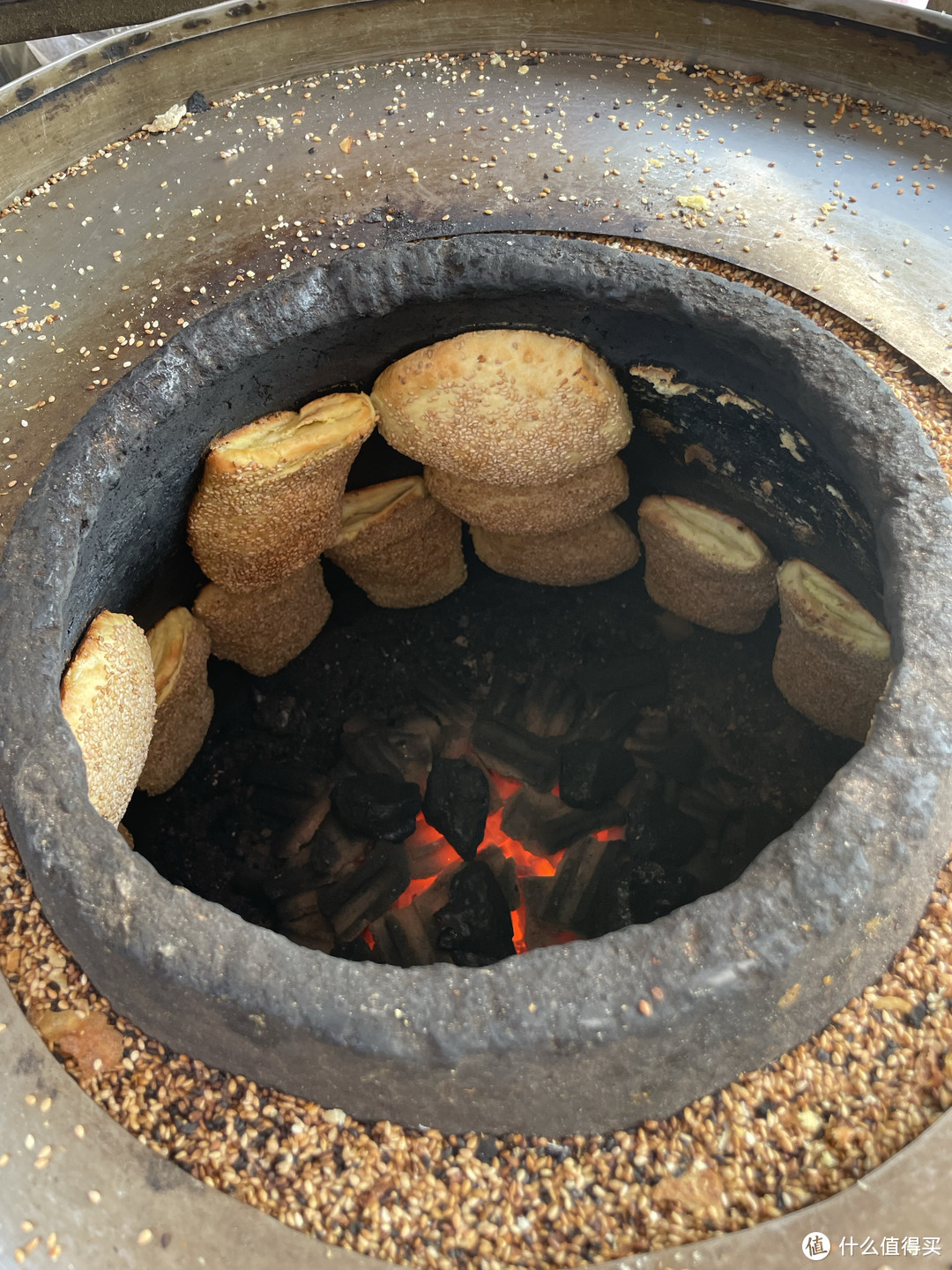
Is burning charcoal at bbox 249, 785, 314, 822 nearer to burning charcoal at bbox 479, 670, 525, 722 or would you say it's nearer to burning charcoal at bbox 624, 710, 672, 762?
burning charcoal at bbox 479, 670, 525, 722

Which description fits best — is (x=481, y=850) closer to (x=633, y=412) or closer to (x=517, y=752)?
(x=517, y=752)

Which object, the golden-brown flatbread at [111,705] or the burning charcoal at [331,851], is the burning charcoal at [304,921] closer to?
the burning charcoal at [331,851]

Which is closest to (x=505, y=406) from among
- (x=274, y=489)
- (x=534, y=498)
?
(x=534, y=498)

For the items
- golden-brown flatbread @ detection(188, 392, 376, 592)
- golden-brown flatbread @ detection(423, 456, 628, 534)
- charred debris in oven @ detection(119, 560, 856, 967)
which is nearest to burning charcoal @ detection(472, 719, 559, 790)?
charred debris in oven @ detection(119, 560, 856, 967)

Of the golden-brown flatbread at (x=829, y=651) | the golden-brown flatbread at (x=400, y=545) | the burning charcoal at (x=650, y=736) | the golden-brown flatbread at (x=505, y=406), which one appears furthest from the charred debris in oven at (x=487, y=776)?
the golden-brown flatbread at (x=505, y=406)

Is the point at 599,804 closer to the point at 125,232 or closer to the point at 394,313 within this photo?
the point at 394,313

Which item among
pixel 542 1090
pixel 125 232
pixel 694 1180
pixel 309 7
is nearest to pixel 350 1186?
pixel 542 1090

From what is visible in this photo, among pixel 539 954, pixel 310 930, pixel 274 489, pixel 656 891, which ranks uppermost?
pixel 274 489
